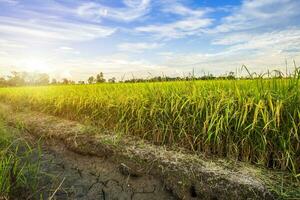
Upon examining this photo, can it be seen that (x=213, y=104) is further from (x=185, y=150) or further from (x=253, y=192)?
(x=253, y=192)

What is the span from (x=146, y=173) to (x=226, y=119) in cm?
96

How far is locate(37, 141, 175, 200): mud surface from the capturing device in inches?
115

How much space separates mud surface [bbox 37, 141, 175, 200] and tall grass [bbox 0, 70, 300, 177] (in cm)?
65

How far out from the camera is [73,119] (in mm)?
5797

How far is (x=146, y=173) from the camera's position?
315cm

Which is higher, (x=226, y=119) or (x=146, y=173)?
(x=226, y=119)

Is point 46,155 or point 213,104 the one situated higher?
point 213,104

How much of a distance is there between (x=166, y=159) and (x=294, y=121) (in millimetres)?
1268

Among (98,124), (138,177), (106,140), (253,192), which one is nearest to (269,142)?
(253,192)

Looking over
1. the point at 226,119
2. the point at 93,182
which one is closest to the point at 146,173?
the point at 93,182

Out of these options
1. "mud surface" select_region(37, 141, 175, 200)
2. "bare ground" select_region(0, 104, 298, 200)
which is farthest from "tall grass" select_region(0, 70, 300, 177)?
"mud surface" select_region(37, 141, 175, 200)

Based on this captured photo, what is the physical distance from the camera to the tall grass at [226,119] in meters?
2.88

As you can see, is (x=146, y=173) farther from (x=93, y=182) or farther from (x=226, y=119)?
(x=226, y=119)

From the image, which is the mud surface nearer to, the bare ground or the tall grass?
the bare ground
